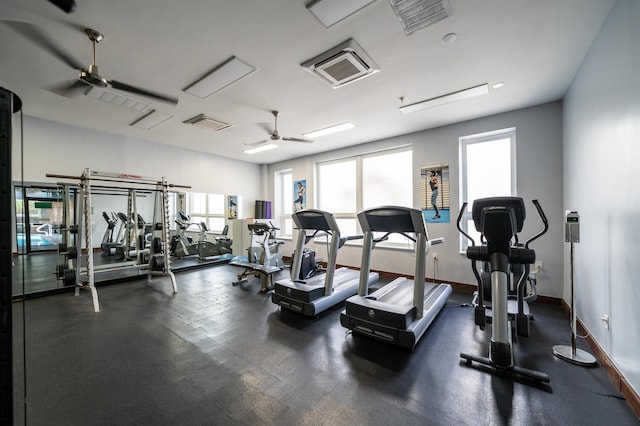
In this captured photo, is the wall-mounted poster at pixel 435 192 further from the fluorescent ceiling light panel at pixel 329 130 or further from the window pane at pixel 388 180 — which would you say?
the fluorescent ceiling light panel at pixel 329 130

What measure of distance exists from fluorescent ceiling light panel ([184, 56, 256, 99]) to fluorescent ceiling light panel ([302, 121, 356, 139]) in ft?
7.10

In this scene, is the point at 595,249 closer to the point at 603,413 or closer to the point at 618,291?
the point at 618,291

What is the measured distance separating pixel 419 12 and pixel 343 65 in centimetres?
88

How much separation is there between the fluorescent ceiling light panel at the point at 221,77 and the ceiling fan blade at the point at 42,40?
1.12 m

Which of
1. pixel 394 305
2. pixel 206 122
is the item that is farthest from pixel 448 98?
pixel 206 122

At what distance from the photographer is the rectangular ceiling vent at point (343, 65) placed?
2537 mm

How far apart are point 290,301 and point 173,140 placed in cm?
464

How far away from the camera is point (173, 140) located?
5.68 metres

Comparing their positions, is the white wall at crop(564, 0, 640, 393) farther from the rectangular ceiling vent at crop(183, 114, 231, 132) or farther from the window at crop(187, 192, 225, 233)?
the window at crop(187, 192, 225, 233)

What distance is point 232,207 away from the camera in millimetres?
7645

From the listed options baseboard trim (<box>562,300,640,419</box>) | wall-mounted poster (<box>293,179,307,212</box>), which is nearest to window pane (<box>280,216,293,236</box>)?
wall-mounted poster (<box>293,179,307,212</box>)

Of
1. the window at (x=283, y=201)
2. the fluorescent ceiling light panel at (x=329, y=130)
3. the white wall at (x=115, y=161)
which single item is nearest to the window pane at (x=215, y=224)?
the white wall at (x=115, y=161)

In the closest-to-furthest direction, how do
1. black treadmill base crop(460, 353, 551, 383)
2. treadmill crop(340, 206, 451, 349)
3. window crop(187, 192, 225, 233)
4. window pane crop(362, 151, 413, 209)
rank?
black treadmill base crop(460, 353, 551, 383), treadmill crop(340, 206, 451, 349), window pane crop(362, 151, 413, 209), window crop(187, 192, 225, 233)

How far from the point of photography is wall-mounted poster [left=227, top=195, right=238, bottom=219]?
24.9 ft
